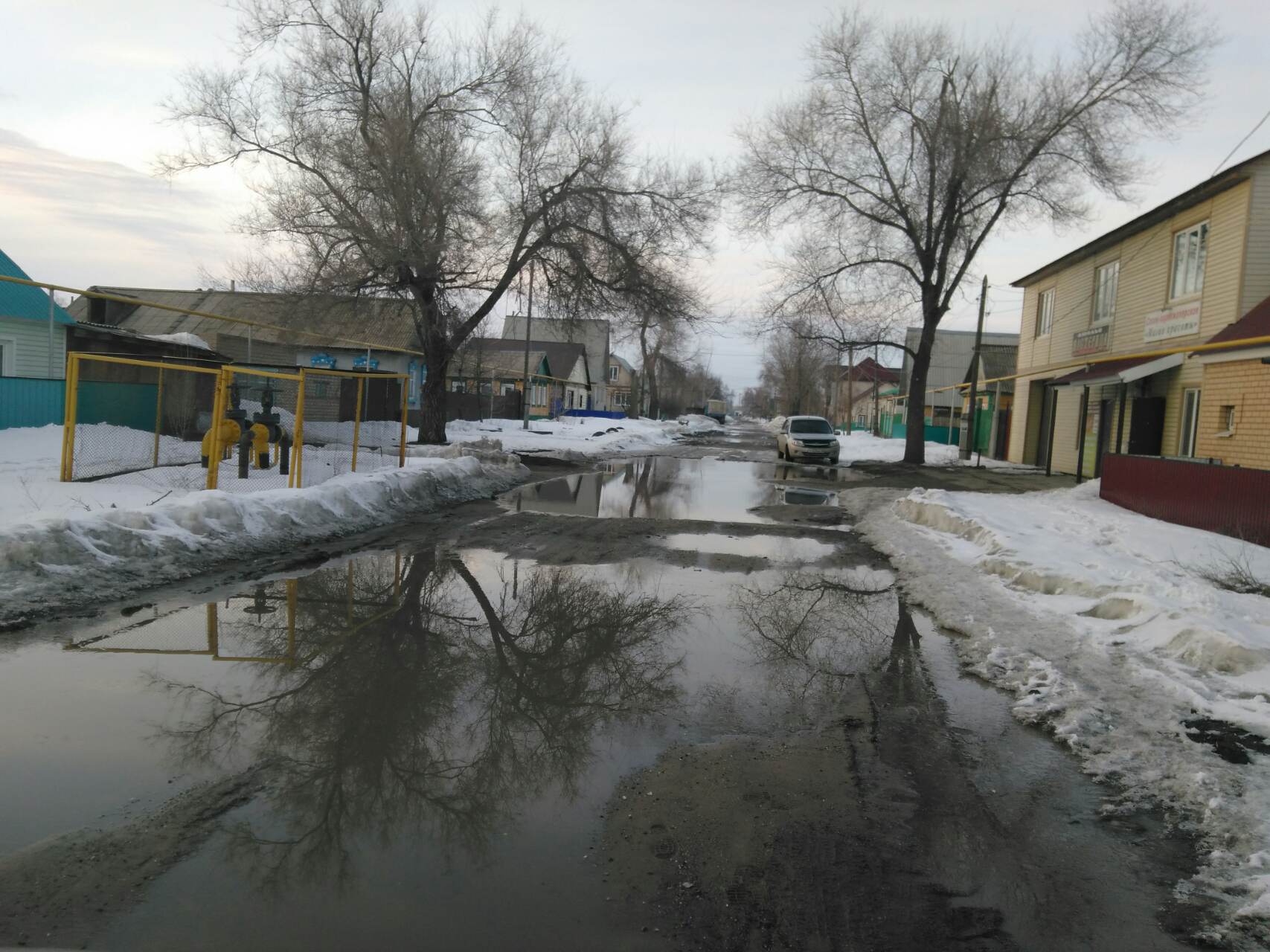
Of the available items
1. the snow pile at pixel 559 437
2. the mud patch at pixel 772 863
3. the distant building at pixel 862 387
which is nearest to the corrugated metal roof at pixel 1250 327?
the mud patch at pixel 772 863

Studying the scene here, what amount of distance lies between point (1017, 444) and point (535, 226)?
63.6 feet

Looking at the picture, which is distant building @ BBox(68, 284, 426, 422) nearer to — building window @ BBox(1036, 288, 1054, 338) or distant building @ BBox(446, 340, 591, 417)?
distant building @ BBox(446, 340, 591, 417)

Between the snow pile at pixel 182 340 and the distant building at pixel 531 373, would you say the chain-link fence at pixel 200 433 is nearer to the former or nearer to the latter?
the snow pile at pixel 182 340

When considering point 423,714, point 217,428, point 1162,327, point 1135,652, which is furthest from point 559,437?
point 423,714

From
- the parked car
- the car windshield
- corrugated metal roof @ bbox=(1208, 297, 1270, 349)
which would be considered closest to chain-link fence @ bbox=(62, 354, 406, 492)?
the parked car

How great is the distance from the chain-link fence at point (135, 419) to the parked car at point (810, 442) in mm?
18542

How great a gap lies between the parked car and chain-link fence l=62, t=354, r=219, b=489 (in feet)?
60.8

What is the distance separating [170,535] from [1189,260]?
20.9 m

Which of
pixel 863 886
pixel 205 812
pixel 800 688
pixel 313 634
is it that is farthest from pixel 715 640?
pixel 205 812

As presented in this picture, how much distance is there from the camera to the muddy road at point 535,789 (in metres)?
3.19

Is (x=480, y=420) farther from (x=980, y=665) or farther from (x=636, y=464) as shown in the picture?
(x=980, y=665)

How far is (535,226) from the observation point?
83.6 feet

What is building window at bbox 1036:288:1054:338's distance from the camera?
29281mm

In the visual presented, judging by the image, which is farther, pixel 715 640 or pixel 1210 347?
pixel 1210 347
